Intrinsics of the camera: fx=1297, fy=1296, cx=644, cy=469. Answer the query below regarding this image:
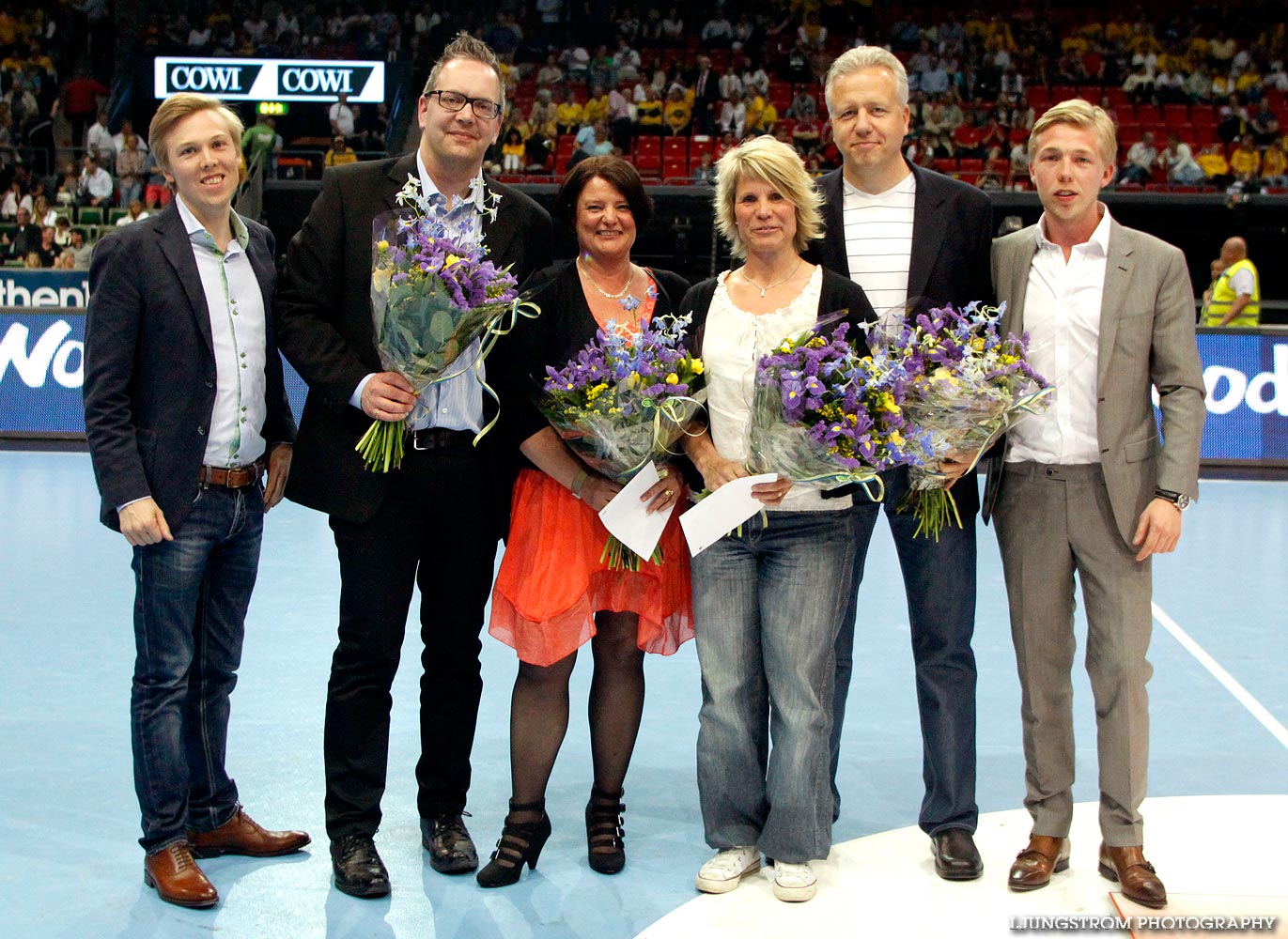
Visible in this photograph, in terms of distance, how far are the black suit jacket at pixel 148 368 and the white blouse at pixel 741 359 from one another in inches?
50.2

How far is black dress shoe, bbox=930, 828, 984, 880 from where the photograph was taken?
341cm

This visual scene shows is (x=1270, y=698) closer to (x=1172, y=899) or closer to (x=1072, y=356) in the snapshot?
(x=1172, y=899)

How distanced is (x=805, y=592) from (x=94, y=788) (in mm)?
2262

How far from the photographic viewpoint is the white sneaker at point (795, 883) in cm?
329

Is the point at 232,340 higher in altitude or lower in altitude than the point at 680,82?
lower

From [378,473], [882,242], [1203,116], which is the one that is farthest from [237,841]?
[1203,116]

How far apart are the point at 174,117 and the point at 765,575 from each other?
1.89m

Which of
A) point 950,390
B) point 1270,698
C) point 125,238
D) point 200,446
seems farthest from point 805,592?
point 1270,698

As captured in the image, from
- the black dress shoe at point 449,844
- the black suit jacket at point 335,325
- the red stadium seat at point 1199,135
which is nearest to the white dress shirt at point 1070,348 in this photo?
the black suit jacket at point 335,325

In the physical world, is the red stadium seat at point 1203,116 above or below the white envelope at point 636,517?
above

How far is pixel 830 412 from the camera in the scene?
9.82 feet

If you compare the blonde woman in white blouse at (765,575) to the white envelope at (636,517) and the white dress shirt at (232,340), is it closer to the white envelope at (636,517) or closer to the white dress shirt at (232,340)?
the white envelope at (636,517)

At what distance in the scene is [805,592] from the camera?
130 inches

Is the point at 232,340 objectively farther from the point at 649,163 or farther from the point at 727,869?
the point at 649,163
